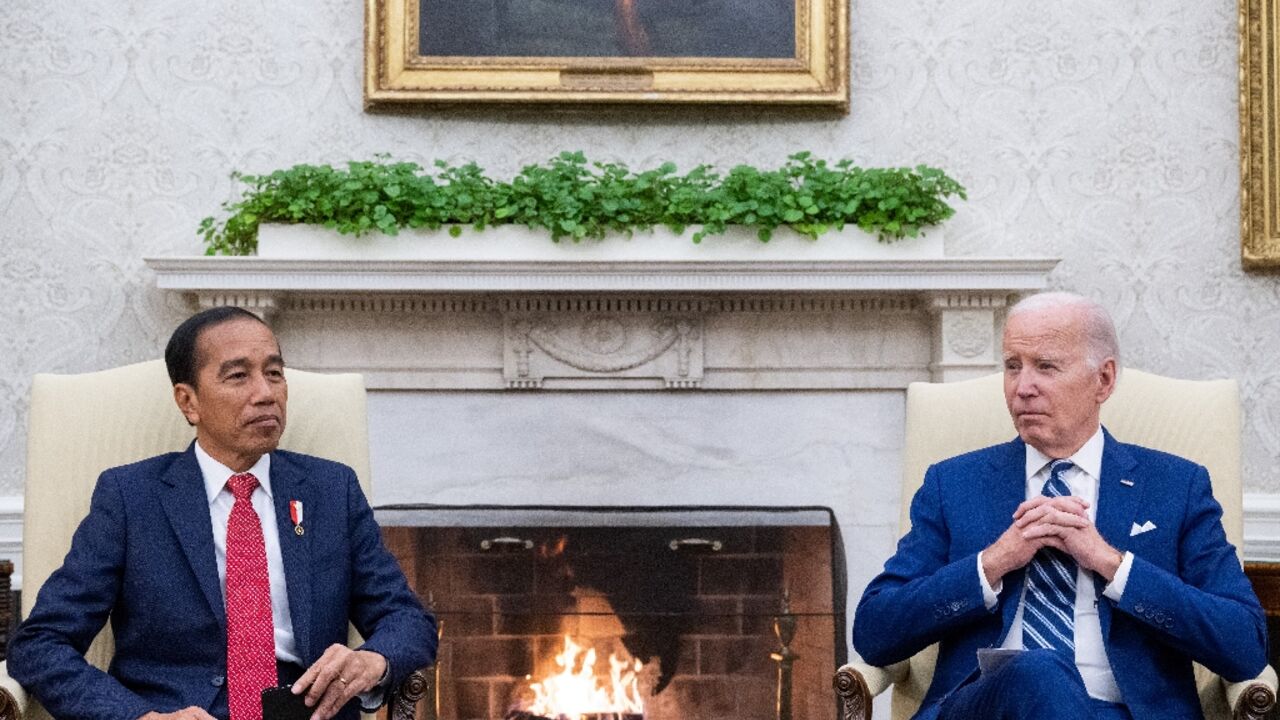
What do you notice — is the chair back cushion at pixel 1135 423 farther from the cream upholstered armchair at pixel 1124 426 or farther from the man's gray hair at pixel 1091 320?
the man's gray hair at pixel 1091 320

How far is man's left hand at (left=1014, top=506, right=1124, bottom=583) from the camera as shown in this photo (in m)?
2.27

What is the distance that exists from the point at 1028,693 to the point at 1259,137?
8.80ft

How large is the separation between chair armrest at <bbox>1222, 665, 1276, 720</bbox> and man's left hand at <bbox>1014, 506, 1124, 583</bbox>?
0.33m

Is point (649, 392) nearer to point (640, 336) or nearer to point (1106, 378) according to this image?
point (640, 336)

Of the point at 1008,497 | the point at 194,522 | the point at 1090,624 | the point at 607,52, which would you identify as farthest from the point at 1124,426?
the point at 607,52

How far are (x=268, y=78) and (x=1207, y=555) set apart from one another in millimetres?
3007

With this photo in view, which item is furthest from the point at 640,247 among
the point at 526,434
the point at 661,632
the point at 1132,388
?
the point at 1132,388

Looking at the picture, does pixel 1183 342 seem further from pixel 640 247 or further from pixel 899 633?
pixel 899 633

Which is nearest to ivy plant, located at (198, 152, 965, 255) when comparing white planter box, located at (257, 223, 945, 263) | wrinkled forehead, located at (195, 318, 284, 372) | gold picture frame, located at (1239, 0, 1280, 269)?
white planter box, located at (257, 223, 945, 263)

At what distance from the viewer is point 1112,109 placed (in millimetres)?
4176

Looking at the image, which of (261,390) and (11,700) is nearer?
(11,700)

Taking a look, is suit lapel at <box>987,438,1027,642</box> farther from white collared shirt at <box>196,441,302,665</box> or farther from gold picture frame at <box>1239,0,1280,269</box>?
gold picture frame at <box>1239,0,1280,269</box>

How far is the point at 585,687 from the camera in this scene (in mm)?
3838

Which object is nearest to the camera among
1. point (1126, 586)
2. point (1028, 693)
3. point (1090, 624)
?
point (1028, 693)
